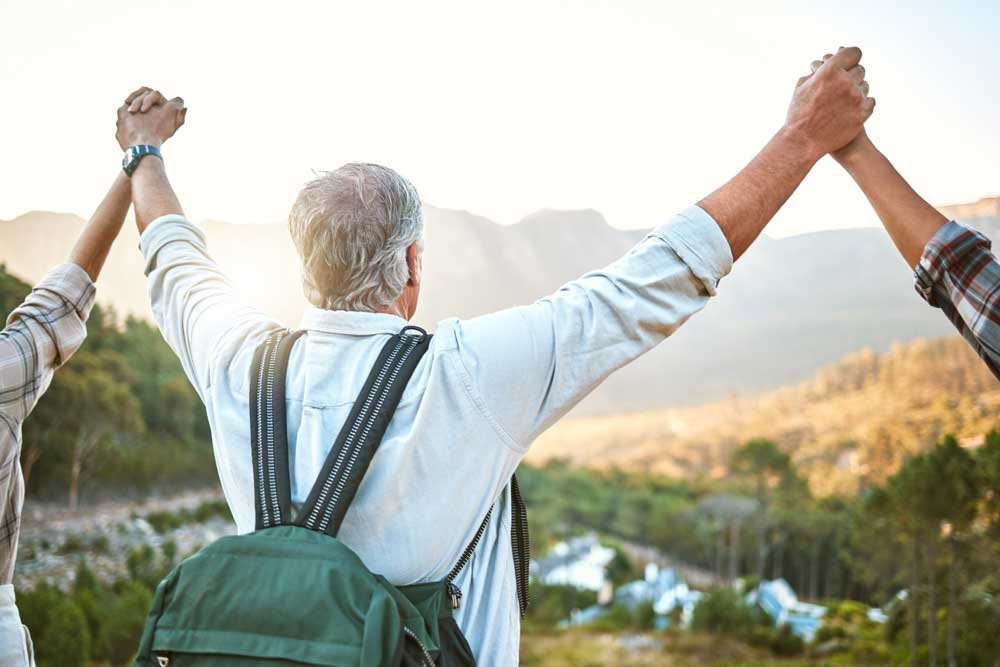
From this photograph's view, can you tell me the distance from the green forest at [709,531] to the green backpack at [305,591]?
16.4 ft

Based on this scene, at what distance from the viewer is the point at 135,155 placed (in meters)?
1.46

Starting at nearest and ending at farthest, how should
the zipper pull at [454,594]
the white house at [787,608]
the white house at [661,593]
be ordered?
the zipper pull at [454,594] < the white house at [787,608] < the white house at [661,593]

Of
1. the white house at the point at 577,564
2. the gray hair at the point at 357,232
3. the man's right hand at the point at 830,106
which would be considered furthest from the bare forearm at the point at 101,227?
the white house at the point at 577,564

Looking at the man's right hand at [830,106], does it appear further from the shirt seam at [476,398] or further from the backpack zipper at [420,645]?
the backpack zipper at [420,645]

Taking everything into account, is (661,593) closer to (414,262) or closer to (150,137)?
(150,137)

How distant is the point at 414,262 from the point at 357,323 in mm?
108

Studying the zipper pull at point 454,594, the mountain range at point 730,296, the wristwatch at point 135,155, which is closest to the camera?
the zipper pull at point 454,594

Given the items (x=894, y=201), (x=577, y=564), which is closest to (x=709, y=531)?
(x=577, y=564)

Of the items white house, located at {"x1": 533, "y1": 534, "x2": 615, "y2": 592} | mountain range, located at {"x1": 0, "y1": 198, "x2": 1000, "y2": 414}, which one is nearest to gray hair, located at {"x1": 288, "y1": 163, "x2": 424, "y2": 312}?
white house, located at {"x1": 533, "y1": 534, "x2": 615, "y2": 592}

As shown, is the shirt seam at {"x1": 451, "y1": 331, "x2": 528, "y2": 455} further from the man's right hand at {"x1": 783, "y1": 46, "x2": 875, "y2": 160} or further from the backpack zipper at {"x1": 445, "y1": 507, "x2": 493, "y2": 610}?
the man's right hand at {"x1": 783, "y1": 46, "x2": 875, "y2": 160}

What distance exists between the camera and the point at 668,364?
55.9ft

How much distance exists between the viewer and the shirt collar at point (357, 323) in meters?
1.04

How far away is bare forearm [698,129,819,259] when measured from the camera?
1.02 m

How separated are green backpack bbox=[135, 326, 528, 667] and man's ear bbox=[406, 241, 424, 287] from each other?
0.12 metres
